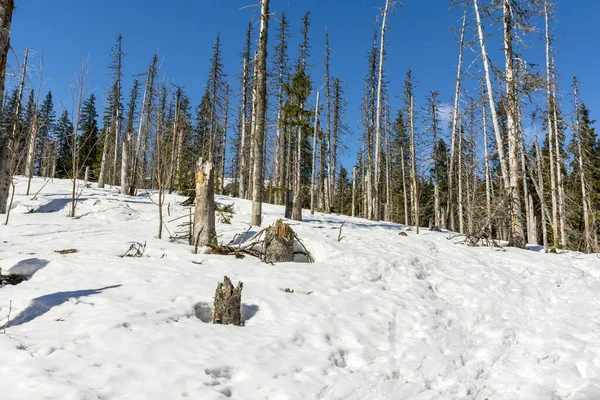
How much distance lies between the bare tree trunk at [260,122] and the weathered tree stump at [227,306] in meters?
5.57

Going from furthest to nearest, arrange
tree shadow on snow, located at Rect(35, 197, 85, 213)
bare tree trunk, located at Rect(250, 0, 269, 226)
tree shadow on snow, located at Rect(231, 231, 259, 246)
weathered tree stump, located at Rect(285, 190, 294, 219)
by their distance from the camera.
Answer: weathered tree stump, located at Rect(285, 190, 294, 219) < tree shadow on snow, located at Rect(35, 197, 85, 213) < bare tree trunk, located at Rect(250, 0, 269, 226) < tree shadow on snow, located at Rect(231, 231, 259, 246)

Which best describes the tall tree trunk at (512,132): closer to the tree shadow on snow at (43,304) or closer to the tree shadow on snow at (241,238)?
the tree shadow on snow at (241,238)

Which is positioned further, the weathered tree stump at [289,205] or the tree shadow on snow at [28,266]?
the weathered tree stump at [289,205]

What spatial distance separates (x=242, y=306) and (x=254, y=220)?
17.8 ft

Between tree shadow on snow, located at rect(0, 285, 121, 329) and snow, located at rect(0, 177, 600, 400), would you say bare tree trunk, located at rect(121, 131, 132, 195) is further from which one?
tree shadow on snow, located at rect(0, 285, 121, 329)

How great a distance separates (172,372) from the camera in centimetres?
265

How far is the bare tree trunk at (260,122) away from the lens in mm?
9633

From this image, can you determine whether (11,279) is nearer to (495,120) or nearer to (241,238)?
(241,238)

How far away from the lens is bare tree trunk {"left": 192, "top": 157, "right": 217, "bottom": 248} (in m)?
7.09

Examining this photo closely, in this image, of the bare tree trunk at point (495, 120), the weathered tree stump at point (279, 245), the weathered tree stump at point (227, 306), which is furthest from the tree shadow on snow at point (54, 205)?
the bare tree trunk at point (495, 120)

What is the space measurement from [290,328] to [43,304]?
2.74m

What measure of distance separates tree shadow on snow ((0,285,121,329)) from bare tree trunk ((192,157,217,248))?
3.02m

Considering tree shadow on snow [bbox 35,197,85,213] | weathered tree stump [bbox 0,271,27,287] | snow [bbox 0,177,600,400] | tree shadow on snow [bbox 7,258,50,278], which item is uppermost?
tree shadow on snow [bbox 35,197,85,213]

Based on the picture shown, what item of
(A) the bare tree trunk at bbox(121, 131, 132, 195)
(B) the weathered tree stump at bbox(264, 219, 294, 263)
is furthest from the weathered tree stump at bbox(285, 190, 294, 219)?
(A) the bare tree trunk at bbox(121, 131, 132, 195)
